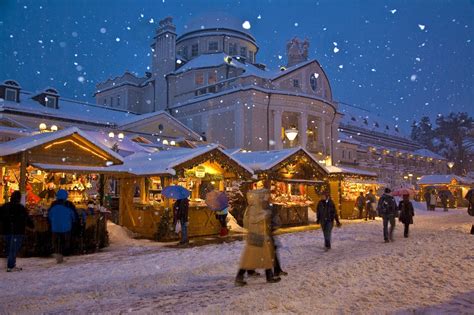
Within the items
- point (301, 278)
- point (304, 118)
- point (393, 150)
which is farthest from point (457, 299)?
point (393, 150)

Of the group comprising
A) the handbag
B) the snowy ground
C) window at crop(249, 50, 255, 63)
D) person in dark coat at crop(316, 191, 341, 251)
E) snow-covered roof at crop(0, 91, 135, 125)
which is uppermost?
window at crop(249, 50, 255, 63)

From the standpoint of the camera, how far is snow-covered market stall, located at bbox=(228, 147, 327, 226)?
21.0 m

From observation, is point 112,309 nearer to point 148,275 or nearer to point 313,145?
point 148,275

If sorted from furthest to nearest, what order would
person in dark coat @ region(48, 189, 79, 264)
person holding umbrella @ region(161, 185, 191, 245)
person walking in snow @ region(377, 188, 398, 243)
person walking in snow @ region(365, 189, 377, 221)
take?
person walking in snow @ region(365, 189, 377, 221) → person holding umbrella @ region(161, 185, 191, 245) → person walking in snow @ region(377, 188, 398, 243) → person in dark coat @ region(48, 189, 79, 264)

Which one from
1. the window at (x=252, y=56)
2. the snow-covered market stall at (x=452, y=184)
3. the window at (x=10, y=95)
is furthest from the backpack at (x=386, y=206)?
the window at (x=252, y=56)

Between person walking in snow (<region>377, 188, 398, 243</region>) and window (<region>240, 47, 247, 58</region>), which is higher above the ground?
window (<region>240, 47, 247, 58</region>)

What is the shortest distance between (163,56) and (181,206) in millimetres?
34359

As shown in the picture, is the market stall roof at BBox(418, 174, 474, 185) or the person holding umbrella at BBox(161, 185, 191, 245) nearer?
the person holding umbrella at BBox(161, 185, 191, 245)

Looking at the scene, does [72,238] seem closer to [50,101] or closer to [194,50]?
[50,101]

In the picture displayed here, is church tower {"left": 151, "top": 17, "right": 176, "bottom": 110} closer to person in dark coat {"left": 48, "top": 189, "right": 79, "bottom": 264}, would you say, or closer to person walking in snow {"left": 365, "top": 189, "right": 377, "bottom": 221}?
person walking in snow {"left": 365, "top": 189, "right": 377, "bottom": 221}

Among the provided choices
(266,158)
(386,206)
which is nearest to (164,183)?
(266,158)

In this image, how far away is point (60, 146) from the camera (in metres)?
13.7

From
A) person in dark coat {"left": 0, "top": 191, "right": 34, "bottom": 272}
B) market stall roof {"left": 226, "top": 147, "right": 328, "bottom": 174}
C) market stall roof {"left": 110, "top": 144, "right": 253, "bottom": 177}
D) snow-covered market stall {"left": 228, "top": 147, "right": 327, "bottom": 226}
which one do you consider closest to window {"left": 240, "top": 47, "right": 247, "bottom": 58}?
snow-covered market stall {"left": 228, "top": 147, "right": 327, "bottom": 226}

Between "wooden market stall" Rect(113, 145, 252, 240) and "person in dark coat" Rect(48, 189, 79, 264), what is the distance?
4.80m
